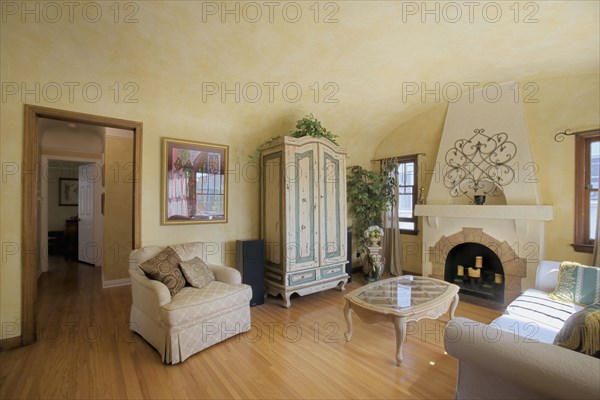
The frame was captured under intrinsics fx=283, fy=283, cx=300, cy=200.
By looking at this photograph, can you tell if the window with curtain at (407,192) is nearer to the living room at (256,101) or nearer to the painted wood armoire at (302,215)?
the living room at (256,101)

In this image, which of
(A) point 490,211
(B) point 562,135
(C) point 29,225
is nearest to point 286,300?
(C) point 29,225

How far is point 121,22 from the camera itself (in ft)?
7.17

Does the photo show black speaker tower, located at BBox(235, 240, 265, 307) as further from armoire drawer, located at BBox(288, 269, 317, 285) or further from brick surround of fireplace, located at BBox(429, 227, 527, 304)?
brick surround of fireplace, located at BBox(429, 227, 527, 304)

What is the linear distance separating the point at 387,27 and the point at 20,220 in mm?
3616

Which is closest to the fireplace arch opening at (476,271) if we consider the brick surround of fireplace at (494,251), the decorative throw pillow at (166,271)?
the brick surround of fireplace at (494,251)

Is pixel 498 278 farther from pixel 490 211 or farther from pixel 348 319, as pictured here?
pixel 348 319

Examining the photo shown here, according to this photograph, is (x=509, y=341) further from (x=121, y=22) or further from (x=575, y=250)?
(x=121, y=22)

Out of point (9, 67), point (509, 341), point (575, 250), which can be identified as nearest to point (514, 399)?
point (509, 341)

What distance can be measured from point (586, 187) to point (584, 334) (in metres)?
2.96

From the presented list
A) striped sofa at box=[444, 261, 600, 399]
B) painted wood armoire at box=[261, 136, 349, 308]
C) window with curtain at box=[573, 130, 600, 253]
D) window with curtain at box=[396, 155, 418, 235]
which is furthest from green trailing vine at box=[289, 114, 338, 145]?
window with curtain at box=[573, 130, 600, 253]

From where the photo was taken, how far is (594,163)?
3162 mm

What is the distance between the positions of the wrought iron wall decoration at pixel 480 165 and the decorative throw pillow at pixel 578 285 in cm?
136

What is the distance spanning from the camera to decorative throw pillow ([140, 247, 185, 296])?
2.50 m

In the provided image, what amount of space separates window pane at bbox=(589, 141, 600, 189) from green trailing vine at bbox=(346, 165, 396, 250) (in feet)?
7.58
